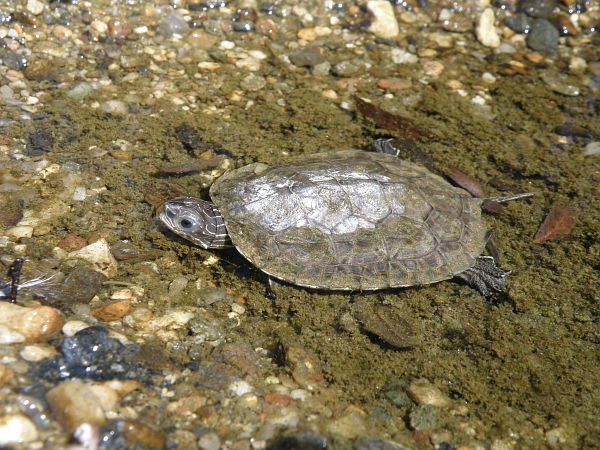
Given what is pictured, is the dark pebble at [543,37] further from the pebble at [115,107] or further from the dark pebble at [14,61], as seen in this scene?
the dark pebble at [14,61]

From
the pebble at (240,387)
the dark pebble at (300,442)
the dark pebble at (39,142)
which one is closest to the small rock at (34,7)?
the dark pebble at (39,142)

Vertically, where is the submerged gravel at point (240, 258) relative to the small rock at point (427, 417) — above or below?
above

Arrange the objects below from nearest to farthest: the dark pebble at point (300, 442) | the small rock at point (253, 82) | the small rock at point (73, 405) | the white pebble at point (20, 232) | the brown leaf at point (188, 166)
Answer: the small rock at point (73, 405)
the dark pebble at point (300, 442)
the white pebble at point (20, 232)
the brown leaf at point (188, 166)
the small rock at point (253, 82)

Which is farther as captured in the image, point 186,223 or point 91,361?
point 186,223

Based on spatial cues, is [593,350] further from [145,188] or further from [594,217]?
[145,188]

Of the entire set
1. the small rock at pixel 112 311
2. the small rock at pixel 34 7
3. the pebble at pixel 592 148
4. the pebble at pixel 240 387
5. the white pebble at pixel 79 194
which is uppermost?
the small rock at pixel 34 7

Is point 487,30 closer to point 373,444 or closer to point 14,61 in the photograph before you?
point 14,61

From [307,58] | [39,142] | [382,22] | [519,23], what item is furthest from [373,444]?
[519,23]
